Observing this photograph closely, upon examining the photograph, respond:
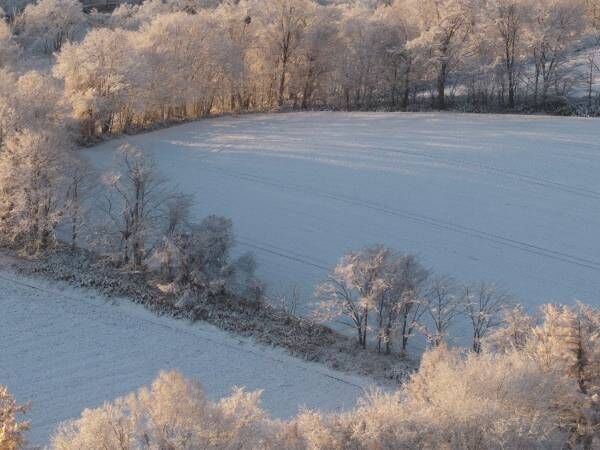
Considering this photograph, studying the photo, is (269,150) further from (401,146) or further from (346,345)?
(346,345)

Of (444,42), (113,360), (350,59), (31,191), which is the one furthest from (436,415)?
(350,59)

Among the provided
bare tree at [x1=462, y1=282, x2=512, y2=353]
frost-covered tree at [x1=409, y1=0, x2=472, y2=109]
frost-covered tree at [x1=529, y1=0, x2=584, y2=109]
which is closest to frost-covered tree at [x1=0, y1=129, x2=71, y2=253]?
bare tree at [x1=462, y1=282, x2=512, y2=353]

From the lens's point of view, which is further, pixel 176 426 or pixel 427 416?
pixel 427 416

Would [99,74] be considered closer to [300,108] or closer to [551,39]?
[300,108]

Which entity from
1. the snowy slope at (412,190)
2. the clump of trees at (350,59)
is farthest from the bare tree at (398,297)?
the clump of trees at (350,59)

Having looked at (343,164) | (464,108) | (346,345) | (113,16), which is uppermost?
(113,16)

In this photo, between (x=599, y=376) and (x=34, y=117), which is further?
(x=34, y=117)

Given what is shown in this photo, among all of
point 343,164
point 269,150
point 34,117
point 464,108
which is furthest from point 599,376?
point 464,108
